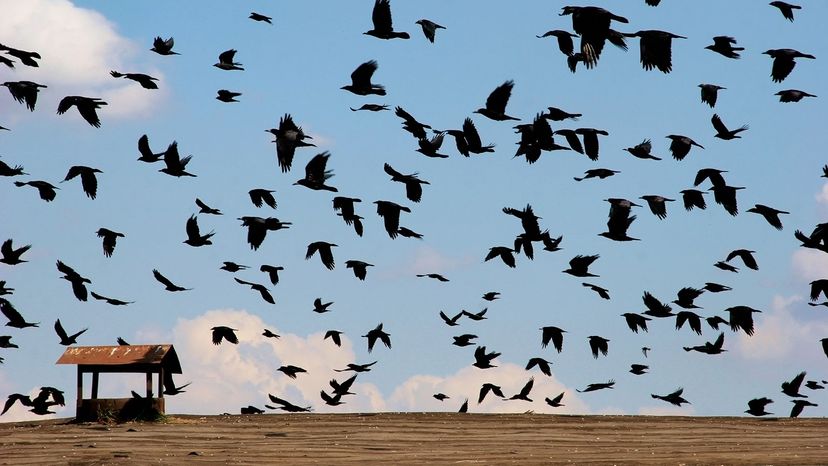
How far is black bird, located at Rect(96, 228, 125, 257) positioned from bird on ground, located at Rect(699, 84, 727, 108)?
11201 mm

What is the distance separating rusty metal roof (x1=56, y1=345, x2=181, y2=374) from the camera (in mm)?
24359

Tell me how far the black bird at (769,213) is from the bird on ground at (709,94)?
2120 millimetres

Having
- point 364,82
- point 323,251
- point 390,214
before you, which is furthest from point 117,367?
point 364,82

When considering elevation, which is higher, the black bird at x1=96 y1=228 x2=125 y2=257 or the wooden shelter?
the black bird at x1=96 y1=228 x2=125 y2=257

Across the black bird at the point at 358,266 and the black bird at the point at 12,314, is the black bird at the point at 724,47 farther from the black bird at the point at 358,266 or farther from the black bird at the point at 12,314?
the black bird at the point at 12,314

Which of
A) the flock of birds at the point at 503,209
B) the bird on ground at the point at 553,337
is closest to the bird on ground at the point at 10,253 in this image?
the flock of birds at the point at 503,209

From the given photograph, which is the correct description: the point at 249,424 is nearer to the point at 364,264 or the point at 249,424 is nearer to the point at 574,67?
the point at 364,264

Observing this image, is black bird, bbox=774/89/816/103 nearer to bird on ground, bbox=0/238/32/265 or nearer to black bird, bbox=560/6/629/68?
black bird, bbox=560/6/629/68

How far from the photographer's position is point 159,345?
24.7 m

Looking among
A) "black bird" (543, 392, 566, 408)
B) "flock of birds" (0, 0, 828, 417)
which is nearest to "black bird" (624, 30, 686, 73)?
"flock of birds" (0, 0, 828, 417)

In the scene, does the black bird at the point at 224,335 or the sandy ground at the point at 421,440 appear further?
the black bird at the point at 224,335

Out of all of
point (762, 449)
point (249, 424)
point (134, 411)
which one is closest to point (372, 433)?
point (249, 424)

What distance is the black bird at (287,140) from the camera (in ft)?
59.5

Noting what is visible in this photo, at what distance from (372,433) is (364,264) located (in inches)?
128
